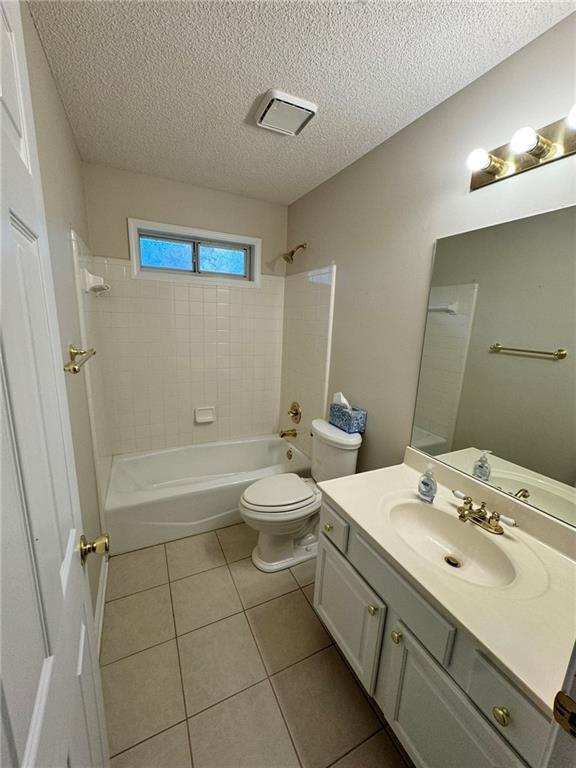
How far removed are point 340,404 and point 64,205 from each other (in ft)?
5.54

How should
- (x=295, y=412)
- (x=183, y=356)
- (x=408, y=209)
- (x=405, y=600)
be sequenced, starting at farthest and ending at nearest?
(x=295, y=412) < (x=183, y=356) < (x=408, y=209) < (x=405, y=600)

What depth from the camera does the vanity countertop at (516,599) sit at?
624mm

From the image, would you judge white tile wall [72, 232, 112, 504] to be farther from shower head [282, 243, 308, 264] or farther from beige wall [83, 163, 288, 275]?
shower head [282, 243, 308, 264]

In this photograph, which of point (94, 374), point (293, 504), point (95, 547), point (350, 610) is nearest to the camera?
point (95, 547)

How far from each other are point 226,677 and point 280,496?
79cm

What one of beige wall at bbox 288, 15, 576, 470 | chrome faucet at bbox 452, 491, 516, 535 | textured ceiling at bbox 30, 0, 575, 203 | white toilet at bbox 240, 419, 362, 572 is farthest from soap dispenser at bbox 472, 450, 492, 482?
textured ceiling at bbox 30, 0, 575, 203

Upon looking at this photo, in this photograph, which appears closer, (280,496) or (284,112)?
(284,112)

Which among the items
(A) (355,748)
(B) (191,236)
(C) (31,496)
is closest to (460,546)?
(A) (355,748)

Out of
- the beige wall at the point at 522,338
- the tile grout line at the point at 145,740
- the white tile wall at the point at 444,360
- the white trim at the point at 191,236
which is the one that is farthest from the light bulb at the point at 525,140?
the tile grout line at the point at 145,740

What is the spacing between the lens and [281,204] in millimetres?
2506


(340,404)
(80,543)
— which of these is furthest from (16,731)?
(340,404)

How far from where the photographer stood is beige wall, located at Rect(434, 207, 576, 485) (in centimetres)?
95

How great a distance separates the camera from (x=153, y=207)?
6.98ft

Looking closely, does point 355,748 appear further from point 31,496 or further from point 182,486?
point 182,486
